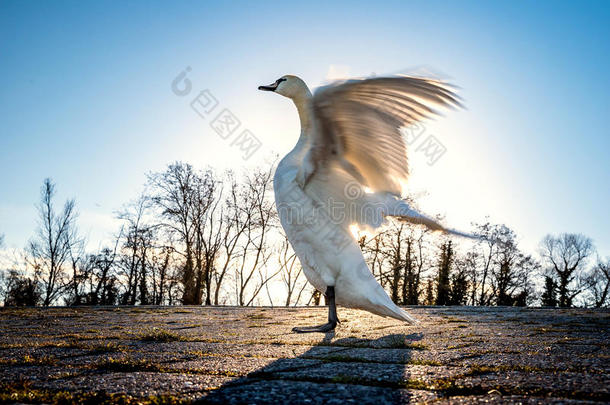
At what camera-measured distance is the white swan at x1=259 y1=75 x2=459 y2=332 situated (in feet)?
13.5

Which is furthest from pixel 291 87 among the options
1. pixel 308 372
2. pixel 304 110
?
pixel 308 372

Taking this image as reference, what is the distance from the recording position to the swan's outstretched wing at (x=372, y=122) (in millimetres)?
3922

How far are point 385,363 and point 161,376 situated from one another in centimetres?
121

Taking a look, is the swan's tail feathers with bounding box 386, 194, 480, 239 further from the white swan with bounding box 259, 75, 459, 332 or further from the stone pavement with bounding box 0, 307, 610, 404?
the stone pavement with bounding box 0, 307, 610, 404

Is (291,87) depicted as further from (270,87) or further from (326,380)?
(326,380)

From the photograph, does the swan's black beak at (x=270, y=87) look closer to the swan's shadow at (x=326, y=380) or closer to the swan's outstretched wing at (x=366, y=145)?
the swan's outstretched wing at (x=366, y=145)

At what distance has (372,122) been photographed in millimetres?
4199

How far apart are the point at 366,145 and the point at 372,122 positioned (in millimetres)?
286

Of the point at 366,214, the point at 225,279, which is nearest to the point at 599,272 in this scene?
the point at 225,279

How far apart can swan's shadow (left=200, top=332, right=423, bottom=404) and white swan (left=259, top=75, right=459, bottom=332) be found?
1.57 m

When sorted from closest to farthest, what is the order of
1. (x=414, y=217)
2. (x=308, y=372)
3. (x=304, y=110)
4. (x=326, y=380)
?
(x=326, y=380), (x=308, y=372), (x=414, y=217), (x=304, y=110)

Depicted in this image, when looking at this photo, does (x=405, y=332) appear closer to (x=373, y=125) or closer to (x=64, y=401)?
(x=373, y=125)

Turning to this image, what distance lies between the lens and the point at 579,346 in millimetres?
3133

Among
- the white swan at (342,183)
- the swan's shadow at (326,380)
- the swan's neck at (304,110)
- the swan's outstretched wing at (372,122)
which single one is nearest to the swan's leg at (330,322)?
the white swan at (342,183)
